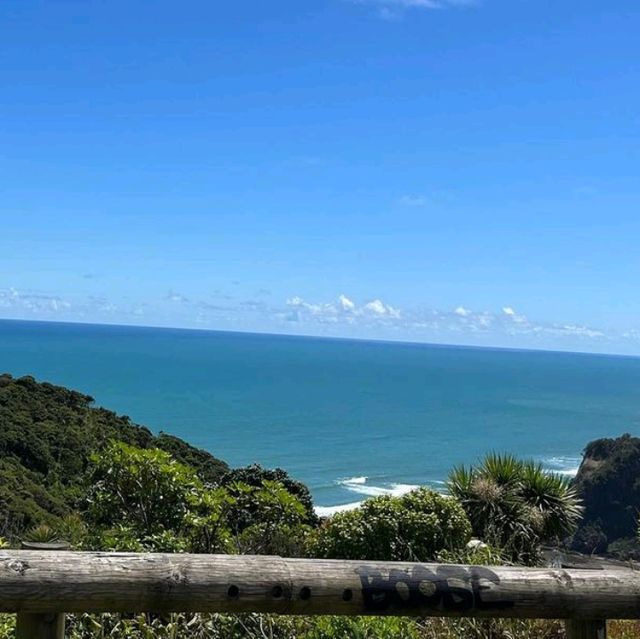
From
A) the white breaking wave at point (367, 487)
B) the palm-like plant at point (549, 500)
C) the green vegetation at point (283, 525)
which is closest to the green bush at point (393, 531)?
the green vegetation at point (283, 525)

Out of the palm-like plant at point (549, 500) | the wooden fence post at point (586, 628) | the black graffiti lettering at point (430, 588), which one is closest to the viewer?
the black graffiti lettering at point (430, 588)

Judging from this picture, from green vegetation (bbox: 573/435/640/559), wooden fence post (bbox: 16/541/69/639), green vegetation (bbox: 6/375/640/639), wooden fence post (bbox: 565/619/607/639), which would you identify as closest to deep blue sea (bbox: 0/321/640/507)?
green vegetation (bbox: 573/435/640/559)

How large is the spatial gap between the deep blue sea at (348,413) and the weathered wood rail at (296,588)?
39.8 m

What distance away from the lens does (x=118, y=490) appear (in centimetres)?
714

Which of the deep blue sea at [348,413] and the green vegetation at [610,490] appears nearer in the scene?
the green vegetation at [610,490]

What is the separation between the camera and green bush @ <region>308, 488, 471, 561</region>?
9.09m

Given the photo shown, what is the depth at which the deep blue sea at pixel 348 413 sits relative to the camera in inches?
2308

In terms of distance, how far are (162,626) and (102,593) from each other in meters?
2.00

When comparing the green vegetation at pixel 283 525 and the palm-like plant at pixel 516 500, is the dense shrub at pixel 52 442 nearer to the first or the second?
the green vegetation at pixel 283 525

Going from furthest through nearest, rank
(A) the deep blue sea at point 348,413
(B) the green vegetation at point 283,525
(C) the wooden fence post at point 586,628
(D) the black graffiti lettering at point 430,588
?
(A) the deep blue sea at point 348,413 → (B) the green vegetation at point 283,525 → (C) the wooden fence post at point 586,628 → (D) the black graffiti lettering at point 430,588

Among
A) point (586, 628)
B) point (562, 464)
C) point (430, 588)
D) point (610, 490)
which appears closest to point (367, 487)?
point (610, 490)

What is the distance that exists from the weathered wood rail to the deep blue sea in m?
39.8

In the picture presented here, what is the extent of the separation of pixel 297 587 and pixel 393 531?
6.54 meters

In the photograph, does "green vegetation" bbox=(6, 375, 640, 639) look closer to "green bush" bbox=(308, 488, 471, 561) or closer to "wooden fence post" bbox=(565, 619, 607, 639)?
"green bush" bbox=(308, 488, 471, 561)
